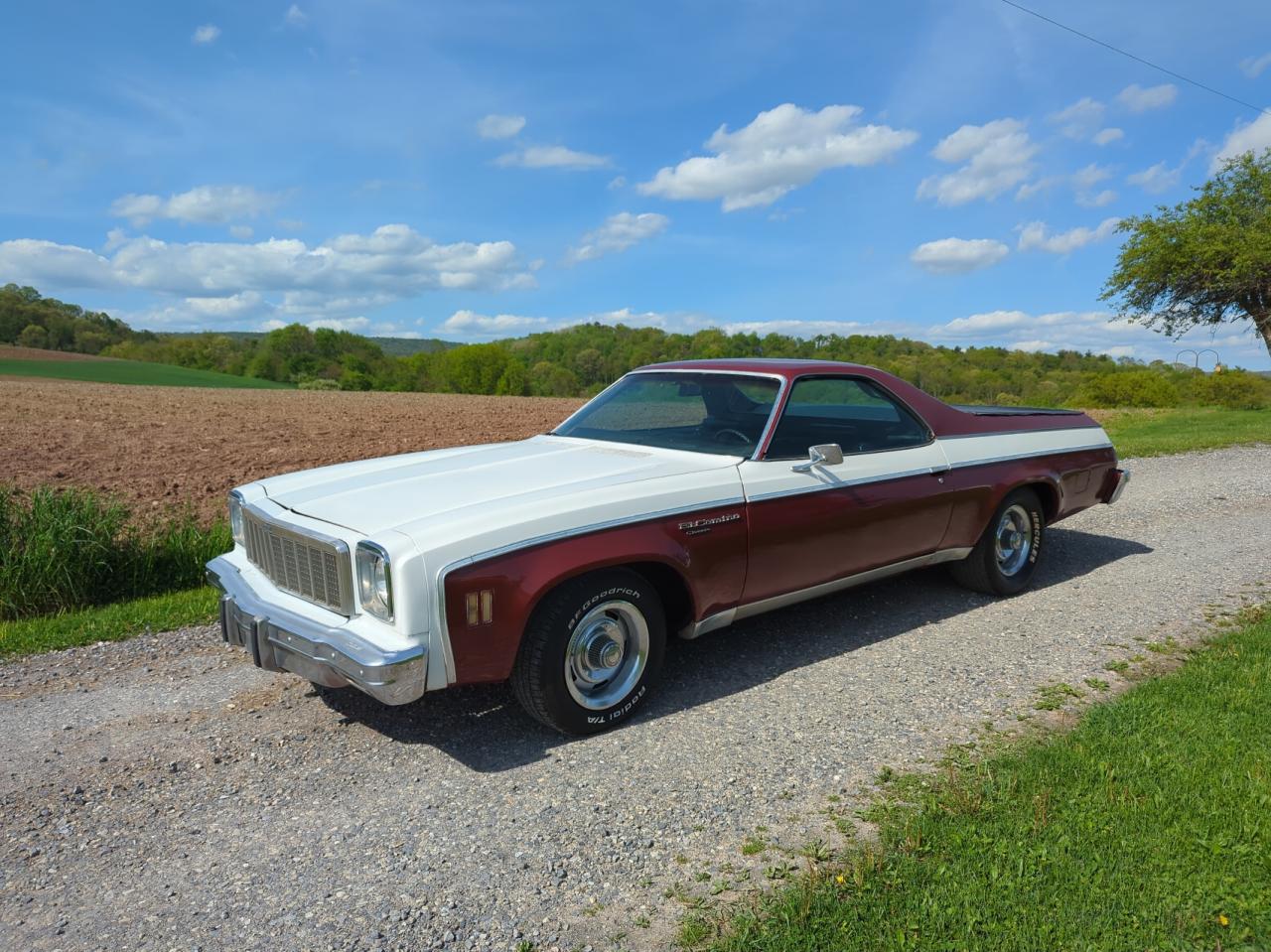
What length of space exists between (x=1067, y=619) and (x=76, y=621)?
615 cm

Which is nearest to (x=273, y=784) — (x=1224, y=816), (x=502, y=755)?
(x=502, y=755)

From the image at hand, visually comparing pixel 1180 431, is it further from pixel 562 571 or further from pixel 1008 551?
pixel 562 571

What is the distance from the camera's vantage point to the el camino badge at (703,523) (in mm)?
3871

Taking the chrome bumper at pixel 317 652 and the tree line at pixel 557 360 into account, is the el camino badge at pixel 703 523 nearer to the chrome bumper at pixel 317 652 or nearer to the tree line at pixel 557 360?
the chrome bumper at pixel 317 652

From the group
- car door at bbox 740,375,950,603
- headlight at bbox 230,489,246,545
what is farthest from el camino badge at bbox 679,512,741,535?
headlight at bbox 230,489,246,545

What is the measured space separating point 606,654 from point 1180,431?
17.4 m

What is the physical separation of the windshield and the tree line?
555 inches

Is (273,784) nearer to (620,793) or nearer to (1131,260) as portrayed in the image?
(620,793)

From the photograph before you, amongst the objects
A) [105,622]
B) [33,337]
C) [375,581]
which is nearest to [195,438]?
[105,622]

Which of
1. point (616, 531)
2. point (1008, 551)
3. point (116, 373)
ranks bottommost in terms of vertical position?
point (1008, 551)

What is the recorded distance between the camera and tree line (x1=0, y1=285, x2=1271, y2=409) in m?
29.5

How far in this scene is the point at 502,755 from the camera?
3.57 m

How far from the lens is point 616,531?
11.9 feet

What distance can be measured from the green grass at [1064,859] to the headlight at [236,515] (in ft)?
10.0
